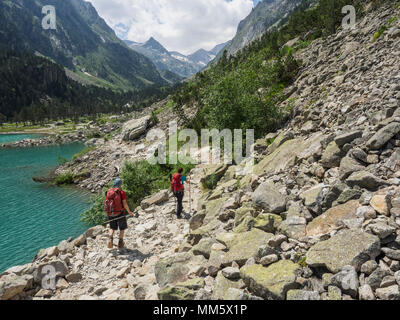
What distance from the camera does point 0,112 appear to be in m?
165

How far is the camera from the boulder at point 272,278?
498 centimetres

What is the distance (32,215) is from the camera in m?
26.8

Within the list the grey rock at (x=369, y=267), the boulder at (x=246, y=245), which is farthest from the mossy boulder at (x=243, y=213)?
the grey rock at (x=369, y=267)

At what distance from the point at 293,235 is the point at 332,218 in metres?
1.17

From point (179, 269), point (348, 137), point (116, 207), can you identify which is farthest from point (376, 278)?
point (116, 207)

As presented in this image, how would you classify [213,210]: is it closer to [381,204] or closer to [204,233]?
[204,233]

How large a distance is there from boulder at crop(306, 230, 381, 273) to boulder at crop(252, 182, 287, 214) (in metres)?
2.61

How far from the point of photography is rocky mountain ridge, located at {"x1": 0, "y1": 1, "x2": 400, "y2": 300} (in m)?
4.97

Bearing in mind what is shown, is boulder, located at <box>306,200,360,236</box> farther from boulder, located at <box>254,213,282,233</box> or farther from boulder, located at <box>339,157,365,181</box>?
boulder, located at <box>339,157,365,181</box>
